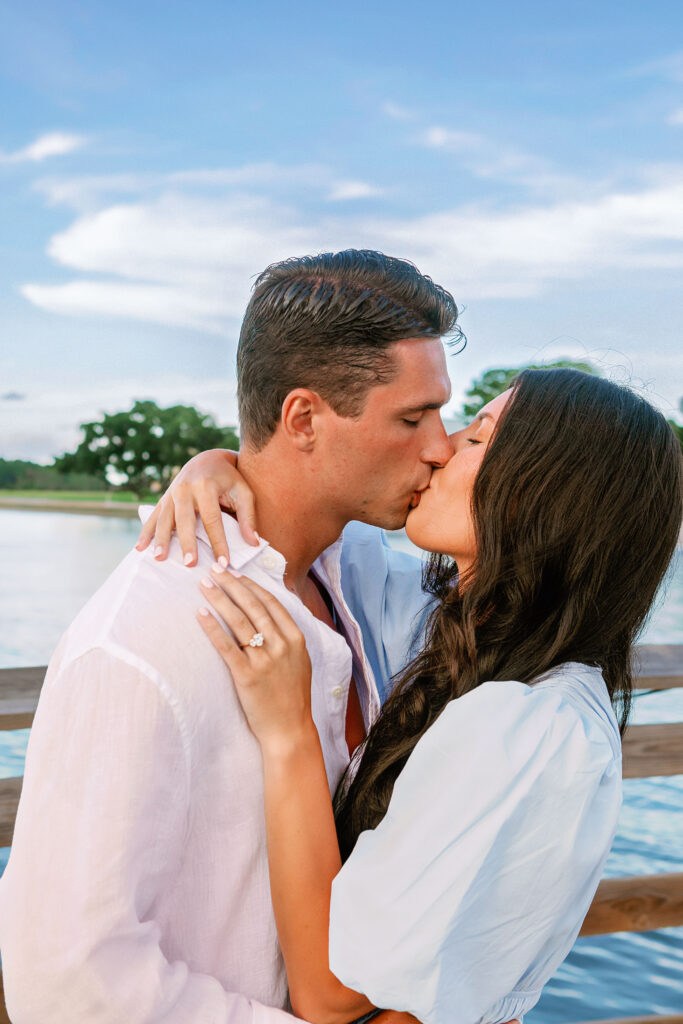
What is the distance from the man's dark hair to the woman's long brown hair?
24cm

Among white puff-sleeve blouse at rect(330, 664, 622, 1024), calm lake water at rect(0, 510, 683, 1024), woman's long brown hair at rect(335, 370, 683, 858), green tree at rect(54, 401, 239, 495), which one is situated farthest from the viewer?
green tree at rect(54, 401, 239, 495)

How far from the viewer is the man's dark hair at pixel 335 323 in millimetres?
1631

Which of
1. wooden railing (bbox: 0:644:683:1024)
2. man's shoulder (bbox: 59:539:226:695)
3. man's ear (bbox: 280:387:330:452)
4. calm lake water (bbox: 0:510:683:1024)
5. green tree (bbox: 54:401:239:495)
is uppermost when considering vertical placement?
green tree (bbox: 54:401:239:495)

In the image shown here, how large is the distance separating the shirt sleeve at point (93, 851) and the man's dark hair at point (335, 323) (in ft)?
2.05

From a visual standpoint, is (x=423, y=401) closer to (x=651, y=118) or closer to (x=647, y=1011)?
(x=647, y=1011)

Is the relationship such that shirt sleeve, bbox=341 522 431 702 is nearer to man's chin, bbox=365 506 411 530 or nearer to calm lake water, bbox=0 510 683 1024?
man's chin, bbox=365 506 411 530

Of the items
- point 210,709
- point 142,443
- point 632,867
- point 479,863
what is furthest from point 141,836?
point 142,443

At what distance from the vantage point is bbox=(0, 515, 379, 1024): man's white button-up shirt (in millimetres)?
1247

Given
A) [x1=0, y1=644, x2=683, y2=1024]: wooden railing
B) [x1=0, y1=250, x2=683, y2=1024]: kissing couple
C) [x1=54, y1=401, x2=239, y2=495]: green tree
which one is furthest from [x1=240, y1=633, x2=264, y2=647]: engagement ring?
[x1=54, y1=401, x2=239, y2=495]: green tree

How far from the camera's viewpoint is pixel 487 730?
4.15ft

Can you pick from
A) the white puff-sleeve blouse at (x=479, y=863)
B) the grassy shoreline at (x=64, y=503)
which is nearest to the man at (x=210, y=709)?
the white puff-sleeve blouse at (x=479, y=863)

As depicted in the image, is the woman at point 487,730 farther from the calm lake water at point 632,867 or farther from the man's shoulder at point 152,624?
the calm lake water at point 632,867

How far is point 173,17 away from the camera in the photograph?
2402 centimetres

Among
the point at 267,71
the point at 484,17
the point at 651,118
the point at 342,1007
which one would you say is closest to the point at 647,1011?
the point at 342,1007
